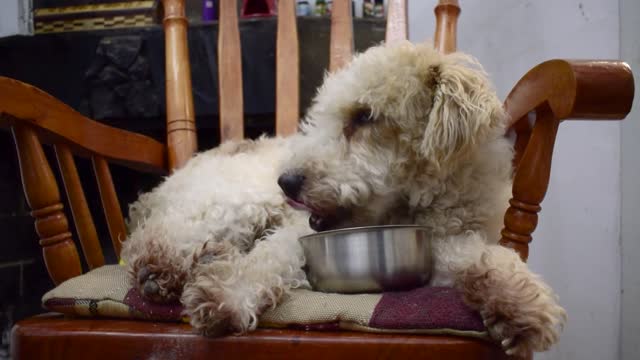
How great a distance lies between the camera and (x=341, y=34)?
4.83 feet

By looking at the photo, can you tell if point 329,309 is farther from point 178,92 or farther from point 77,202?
point 178,92

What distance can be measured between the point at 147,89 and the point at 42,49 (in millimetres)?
360

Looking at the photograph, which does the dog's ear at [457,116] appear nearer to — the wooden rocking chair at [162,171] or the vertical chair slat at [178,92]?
the wooden rocking chair at [162,171]

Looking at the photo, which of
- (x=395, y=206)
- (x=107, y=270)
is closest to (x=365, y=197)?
(x=395, y=206)

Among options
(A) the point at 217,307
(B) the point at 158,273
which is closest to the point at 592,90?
(A) the point at 217,307

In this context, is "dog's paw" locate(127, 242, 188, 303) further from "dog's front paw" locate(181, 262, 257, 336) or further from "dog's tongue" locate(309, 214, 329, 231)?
"dog's tongue" locate(309, 214, 329, 231)

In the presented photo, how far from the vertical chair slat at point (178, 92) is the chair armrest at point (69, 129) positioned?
65mm

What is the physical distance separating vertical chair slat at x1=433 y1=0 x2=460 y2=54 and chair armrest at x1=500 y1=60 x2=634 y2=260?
46 cm

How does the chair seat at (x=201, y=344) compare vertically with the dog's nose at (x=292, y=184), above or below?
below

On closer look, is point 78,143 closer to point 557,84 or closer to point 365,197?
point 365,197

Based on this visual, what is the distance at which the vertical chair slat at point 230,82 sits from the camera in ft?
4.83

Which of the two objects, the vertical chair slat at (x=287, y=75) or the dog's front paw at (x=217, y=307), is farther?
the vertical chair slat at (x=287, y=75)

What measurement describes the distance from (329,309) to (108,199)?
621 millimetres

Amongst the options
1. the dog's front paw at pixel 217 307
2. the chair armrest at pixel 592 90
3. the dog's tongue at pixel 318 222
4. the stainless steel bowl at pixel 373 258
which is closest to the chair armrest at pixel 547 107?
the chair armrest at pixel 592 90
